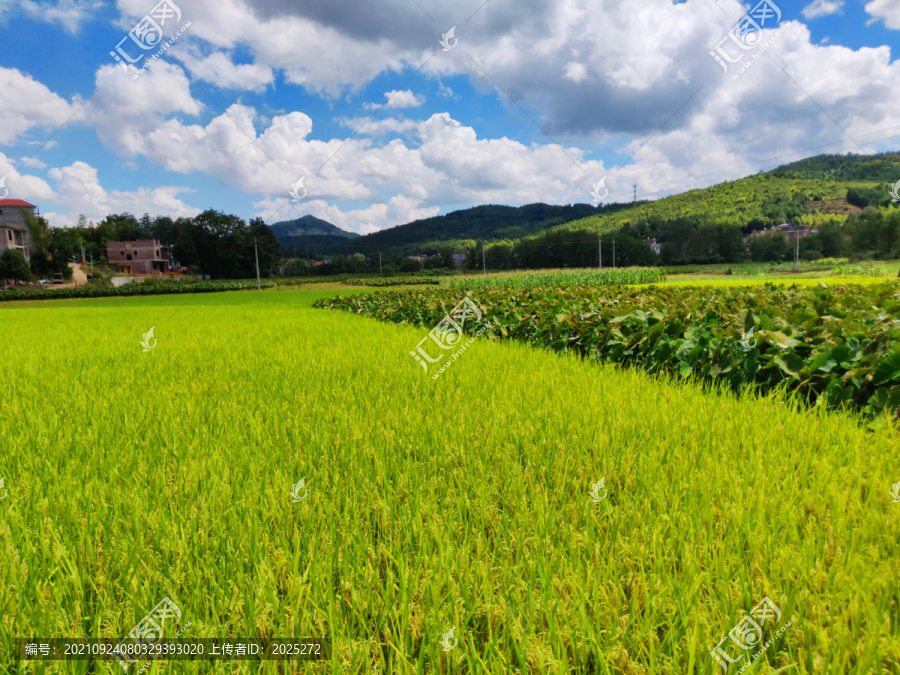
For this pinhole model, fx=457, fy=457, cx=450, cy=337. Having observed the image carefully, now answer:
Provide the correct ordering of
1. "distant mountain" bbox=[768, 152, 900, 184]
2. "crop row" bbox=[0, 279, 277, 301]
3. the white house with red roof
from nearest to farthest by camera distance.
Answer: "distant mountain" bbox=[768, 152, 900, 184] → "crop row" bbox=[0, 279, 277, 301] → the white house with red roof

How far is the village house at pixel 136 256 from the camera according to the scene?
75062 millimetres

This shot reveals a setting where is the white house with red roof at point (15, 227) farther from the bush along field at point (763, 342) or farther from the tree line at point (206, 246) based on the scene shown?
the bush along field at point (763, 342)

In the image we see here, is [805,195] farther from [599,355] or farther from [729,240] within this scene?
[599,355]

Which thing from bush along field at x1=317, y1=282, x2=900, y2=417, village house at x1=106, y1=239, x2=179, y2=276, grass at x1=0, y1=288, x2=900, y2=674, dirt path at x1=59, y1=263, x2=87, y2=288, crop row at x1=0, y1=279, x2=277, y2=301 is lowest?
grass at x1=0, y1=288, x2=900, y2=674

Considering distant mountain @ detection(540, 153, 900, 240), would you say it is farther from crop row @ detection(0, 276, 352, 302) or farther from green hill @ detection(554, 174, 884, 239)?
crop row @ detection(0, 276, 352, 302)

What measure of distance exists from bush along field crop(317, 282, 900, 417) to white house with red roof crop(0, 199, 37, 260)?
7525 cm

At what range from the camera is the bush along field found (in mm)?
3223

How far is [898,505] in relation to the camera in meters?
1.96

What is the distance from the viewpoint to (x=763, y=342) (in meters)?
3.95

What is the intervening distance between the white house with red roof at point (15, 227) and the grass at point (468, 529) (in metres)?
75.1

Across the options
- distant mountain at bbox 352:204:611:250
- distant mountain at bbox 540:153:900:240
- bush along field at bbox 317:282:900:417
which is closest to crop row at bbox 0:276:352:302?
distant mountain at bbox 352:204:611:250

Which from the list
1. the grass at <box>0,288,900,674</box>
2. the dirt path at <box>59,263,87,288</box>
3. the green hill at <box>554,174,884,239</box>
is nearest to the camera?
the grass at <box>0,288,900,674</box>

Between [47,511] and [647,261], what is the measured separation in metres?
62.4

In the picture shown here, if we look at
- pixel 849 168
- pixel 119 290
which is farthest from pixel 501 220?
pixel 119 290
